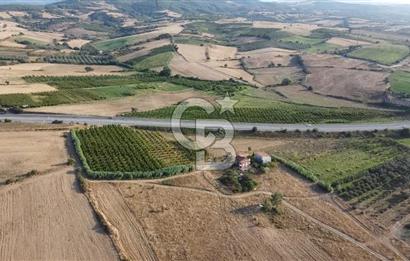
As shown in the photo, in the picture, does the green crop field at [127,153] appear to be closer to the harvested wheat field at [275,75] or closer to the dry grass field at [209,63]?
the dry grass field at [209,63]

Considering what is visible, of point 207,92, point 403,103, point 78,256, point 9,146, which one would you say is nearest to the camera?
point 78,256

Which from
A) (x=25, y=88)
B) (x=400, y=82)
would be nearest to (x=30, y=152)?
(x=25, y=88)

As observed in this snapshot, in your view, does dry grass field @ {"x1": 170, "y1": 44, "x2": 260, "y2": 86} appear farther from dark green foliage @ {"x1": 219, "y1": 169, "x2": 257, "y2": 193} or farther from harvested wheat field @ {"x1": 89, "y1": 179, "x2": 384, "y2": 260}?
harvested wheat field @ {"x1": 89, "y1": 179, "x2": 384, "y2": 260}

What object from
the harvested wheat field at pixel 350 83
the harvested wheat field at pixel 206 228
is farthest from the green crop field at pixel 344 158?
the harvested wheat field at pixel 350 83

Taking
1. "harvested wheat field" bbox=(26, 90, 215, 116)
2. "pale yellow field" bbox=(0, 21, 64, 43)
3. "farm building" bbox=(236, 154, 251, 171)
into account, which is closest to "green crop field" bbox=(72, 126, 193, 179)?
"farm building" bbox=(236, 154, 251, 171)

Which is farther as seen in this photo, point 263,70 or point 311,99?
point 263,70

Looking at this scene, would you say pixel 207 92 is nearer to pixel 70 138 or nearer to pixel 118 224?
pixel 70 138

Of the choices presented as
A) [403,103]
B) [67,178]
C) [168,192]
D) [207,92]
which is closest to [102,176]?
[67,178]

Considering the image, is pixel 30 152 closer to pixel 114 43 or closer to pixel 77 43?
pixel 114 43
